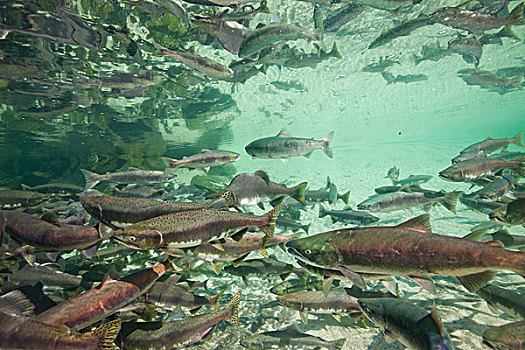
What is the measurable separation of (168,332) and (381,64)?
72.6 ft

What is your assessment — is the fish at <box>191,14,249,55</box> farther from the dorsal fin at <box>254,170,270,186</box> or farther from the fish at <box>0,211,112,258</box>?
the fish at <box>0,211,112,258</box>

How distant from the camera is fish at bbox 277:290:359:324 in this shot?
3551mm

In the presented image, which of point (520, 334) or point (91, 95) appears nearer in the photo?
point (520, 334)

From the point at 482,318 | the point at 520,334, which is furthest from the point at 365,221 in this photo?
the point at 520,334

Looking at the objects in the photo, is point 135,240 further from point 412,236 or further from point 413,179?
point 413,179

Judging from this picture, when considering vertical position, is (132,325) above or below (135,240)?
below

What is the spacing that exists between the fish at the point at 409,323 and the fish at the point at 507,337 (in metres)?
0.39

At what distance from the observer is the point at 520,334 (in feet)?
6.93

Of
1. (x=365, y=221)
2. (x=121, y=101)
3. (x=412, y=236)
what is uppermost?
(x=121, y=101)

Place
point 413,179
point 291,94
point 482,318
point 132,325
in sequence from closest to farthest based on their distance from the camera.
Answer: point 132,325
point 482,318
point 413,179
point 291,94

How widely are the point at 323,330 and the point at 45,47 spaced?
41.5ft

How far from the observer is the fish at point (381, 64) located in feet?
61.9

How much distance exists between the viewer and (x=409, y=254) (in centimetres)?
204

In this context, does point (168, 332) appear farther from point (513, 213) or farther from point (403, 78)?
point (403, 78)
